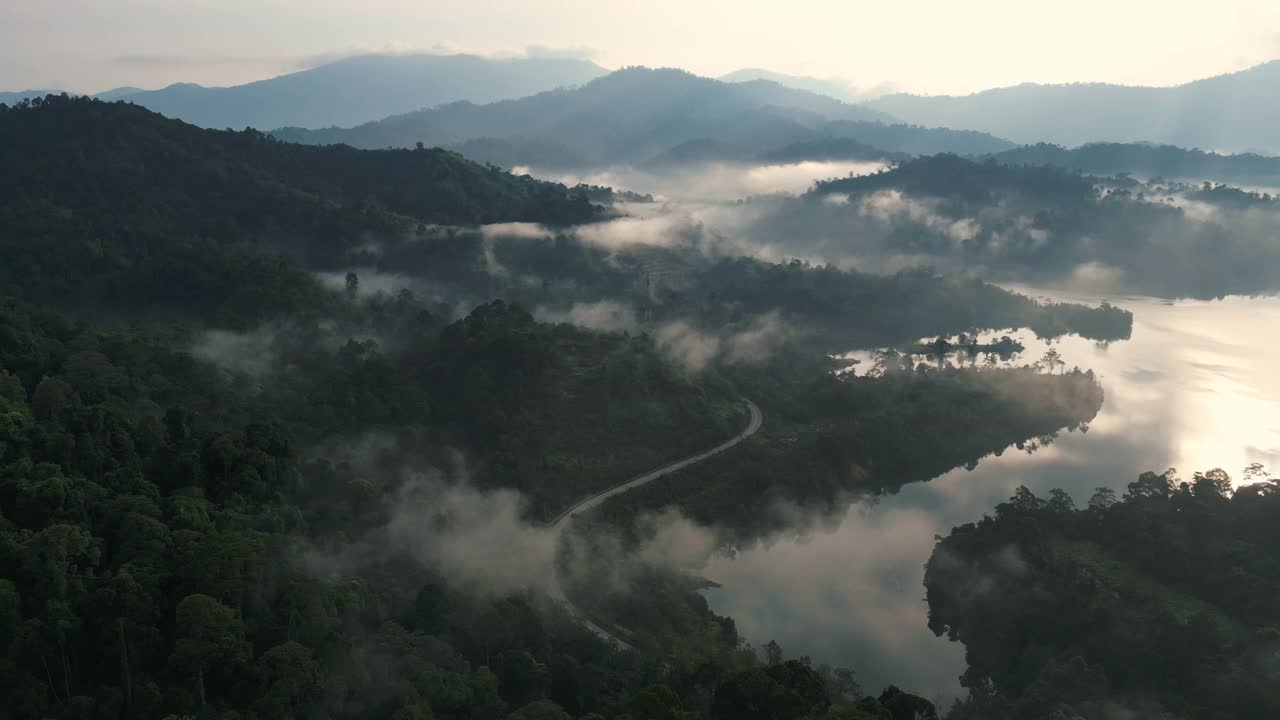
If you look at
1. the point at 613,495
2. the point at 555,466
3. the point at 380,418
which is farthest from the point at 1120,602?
the point at 380,418

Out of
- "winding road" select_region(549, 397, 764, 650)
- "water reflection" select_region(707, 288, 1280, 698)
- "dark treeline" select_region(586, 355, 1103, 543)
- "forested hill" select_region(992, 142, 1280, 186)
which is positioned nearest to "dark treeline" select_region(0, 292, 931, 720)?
"winding road" select_region(549, 397, 764, 650)

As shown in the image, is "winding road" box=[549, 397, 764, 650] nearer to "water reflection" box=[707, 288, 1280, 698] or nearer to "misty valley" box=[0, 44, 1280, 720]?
"misty valley" box=[0, 44, 1280, 720]

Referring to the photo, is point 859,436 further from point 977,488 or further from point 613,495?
point 613,495

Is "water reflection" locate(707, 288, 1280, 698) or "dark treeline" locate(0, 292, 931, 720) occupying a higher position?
"dark treeline" locate(0, 292, 931, 720)

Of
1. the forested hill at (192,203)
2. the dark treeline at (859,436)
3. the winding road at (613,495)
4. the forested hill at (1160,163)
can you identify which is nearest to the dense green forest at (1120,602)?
the dark treeline at (859,436)

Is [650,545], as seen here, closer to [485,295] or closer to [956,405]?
[956,405]

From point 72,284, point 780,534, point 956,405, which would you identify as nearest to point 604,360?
point 780,534
